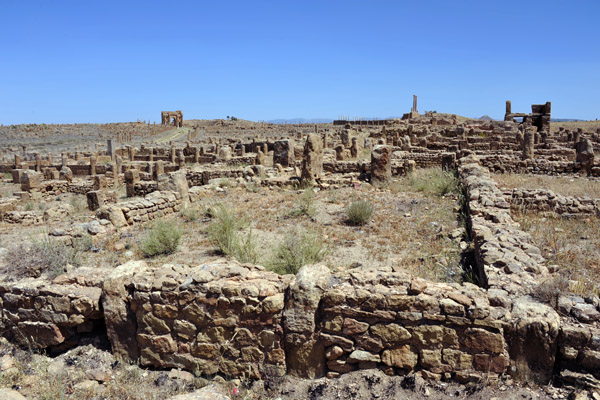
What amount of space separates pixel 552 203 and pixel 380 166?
17.2 feet

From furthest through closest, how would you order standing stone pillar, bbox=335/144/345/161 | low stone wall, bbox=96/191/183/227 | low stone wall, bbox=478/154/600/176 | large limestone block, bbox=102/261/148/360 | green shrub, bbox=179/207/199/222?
standing stone pillar, bbox=335/144/345/161
low stone wall, bbox=478/154/600/176
green shrub, bbox=179/207/199/222
low stone wall, bbox=96/191/183/227
large limestone block, bbox=102/261/148/360

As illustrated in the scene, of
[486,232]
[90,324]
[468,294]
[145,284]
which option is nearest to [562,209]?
[486,232]

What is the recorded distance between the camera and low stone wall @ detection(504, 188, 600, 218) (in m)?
8.54

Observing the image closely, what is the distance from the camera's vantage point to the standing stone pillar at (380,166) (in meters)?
12.8

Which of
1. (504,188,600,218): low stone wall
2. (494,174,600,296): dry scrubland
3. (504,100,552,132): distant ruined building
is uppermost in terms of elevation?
(504,100,552,132): distant ruined building

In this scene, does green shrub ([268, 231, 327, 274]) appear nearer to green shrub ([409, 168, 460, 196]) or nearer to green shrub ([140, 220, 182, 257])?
green shrub ([140, 220, 182, 257])

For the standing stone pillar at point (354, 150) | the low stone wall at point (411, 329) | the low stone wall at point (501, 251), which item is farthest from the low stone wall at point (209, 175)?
the low stone wall at point (411, 329)

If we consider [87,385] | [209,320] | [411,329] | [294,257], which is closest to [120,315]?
[87,385]

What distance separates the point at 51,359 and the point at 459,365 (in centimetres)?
425

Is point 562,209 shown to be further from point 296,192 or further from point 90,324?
point 90,324

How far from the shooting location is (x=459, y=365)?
3.45 metres

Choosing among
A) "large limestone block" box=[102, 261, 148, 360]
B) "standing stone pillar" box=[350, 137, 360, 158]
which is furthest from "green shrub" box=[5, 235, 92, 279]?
"standing stone pillar" box=[350, 137, 360, 158]

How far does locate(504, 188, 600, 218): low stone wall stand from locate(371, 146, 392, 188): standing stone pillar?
13.6ft

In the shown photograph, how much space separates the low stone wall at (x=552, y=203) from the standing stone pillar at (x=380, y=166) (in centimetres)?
414
